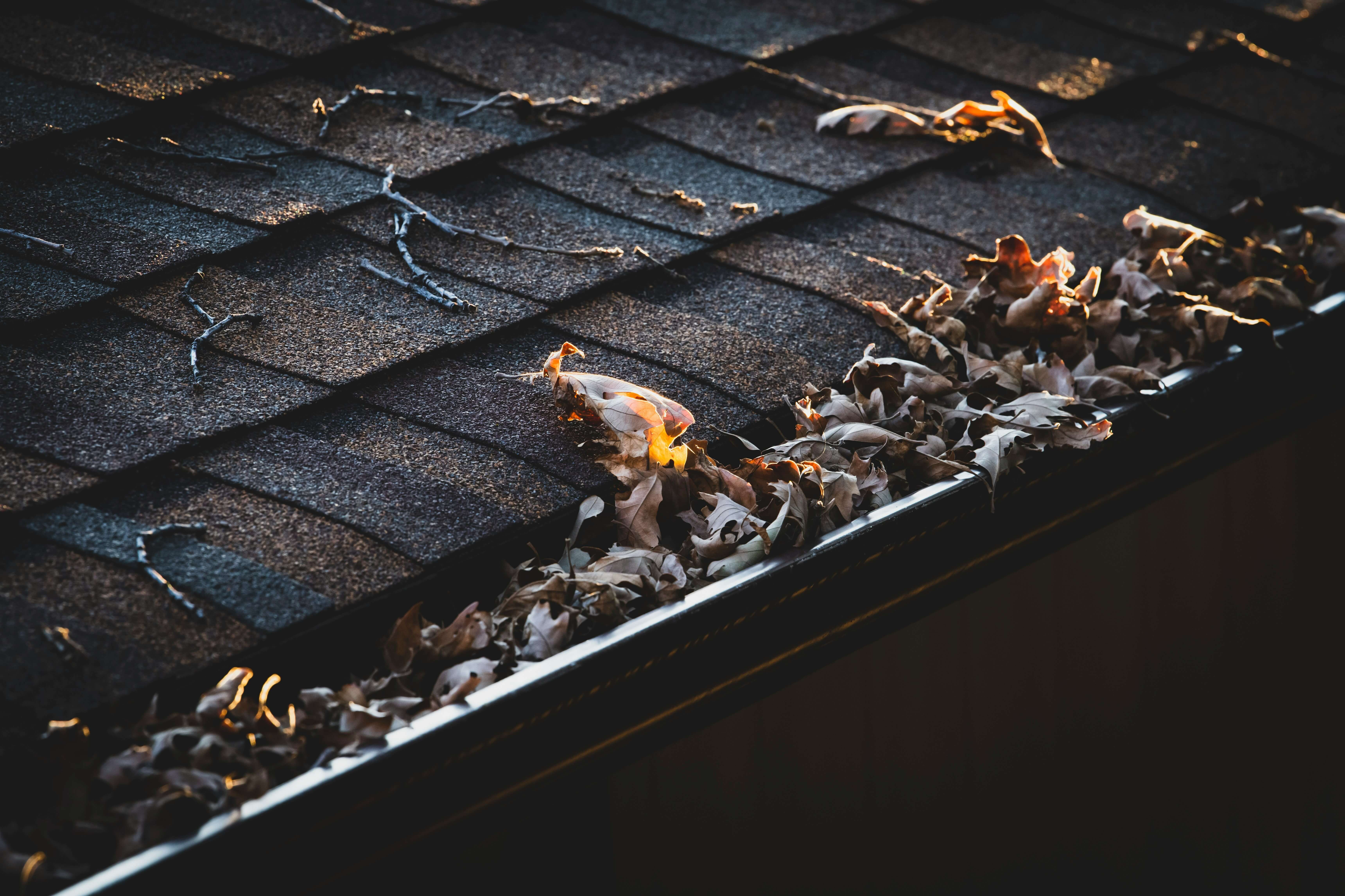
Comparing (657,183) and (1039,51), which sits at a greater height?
(1039,51)

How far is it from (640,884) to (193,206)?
1.53 meters

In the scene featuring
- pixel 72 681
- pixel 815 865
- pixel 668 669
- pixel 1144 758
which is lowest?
pixel 1144 758

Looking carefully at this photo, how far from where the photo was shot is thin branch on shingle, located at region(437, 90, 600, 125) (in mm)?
2553

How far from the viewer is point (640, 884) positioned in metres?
1.97

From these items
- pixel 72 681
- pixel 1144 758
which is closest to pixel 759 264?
pixel 72 681

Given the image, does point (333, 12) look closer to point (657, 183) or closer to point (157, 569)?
point (657, 183)

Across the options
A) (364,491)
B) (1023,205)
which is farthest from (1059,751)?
(364,491)

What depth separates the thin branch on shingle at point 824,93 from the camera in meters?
2.82

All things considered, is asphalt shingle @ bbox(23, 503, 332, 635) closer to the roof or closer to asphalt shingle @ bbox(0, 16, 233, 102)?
the roof

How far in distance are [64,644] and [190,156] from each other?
1.27 metres

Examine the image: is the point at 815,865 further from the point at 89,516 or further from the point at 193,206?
the point at 193,206

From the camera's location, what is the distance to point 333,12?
2814mm

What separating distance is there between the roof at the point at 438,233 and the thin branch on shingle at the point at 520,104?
0.02 meters

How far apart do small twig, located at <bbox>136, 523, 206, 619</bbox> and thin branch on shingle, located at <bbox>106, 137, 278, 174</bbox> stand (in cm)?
101
